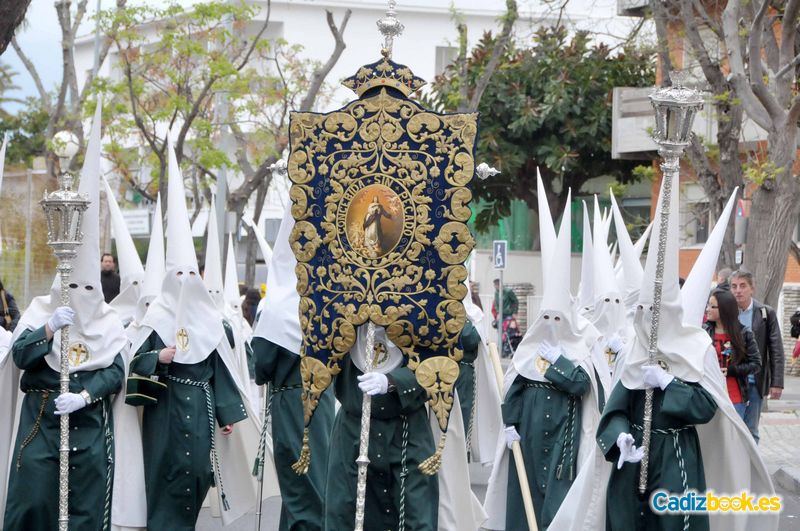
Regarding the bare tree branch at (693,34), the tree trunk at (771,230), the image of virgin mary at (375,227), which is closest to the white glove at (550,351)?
the image of virgin mary at (375,227)

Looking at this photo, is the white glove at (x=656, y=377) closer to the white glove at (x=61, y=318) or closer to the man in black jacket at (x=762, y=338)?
the white glove at (x=61, y=318)

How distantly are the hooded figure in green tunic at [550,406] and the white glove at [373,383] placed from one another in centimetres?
268

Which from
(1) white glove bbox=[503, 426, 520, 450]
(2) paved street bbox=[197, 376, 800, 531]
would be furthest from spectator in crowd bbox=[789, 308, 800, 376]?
(1) white glove bbox=[503, 426, 520, 450]

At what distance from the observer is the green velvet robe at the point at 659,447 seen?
7.54 metres

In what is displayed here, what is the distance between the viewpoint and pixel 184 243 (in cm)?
941

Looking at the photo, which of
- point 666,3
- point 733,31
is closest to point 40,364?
→ point 733,31

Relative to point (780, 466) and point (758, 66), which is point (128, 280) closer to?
point (780, 466)

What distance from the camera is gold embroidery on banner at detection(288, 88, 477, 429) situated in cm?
729

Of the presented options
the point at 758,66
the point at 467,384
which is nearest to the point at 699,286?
the point at 467,384

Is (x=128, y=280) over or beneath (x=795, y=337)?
over

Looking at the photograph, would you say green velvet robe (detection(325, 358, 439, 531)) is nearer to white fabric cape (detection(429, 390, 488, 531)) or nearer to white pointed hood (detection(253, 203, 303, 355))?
white fabric cape (detection(429, 390, 488, 531))

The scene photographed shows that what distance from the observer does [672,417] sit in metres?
7.61

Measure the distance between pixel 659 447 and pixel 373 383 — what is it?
1.70 meters

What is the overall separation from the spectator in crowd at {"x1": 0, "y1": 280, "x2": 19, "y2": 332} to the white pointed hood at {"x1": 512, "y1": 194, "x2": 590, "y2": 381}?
4.93 meters
